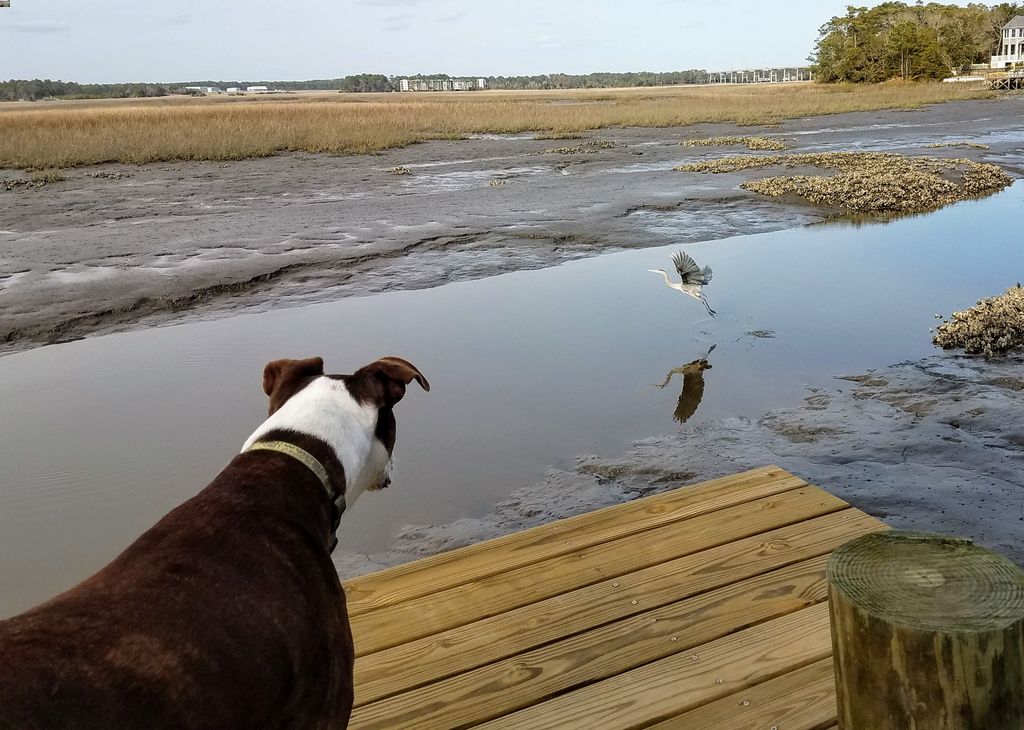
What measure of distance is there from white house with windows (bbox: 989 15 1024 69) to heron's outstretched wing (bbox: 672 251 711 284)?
105m

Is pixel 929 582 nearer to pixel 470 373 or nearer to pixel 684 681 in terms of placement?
pixel 684 681

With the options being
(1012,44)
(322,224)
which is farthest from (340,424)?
(1012,44)

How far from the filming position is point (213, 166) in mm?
26141

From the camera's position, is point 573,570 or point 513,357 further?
point 513,357

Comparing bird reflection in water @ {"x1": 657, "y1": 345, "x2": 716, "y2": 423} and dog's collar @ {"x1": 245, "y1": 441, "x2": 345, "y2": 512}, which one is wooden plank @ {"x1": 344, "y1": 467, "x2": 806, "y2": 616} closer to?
dog's collar @ {"x1": 245, "y1": 441, "x2": 345, "y2": 512}

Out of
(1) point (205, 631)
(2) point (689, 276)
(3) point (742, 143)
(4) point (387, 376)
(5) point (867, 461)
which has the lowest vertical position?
(5) point (867, 461)

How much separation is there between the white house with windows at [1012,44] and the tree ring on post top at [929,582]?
111827mm

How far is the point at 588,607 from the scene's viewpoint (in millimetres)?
3256

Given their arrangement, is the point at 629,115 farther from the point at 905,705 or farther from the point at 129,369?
the point at 905,705

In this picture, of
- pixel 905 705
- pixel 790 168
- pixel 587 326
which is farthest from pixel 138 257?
pixel 790 168

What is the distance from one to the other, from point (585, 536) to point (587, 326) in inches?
201

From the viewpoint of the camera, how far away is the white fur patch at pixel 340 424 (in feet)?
7.91

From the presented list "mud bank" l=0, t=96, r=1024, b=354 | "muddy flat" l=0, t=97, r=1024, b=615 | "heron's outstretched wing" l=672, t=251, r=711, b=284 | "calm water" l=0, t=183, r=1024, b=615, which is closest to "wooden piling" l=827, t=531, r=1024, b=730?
"muddy flat" l=0, t=97, r=1024, b=615

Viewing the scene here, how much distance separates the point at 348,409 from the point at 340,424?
0.07 meters
